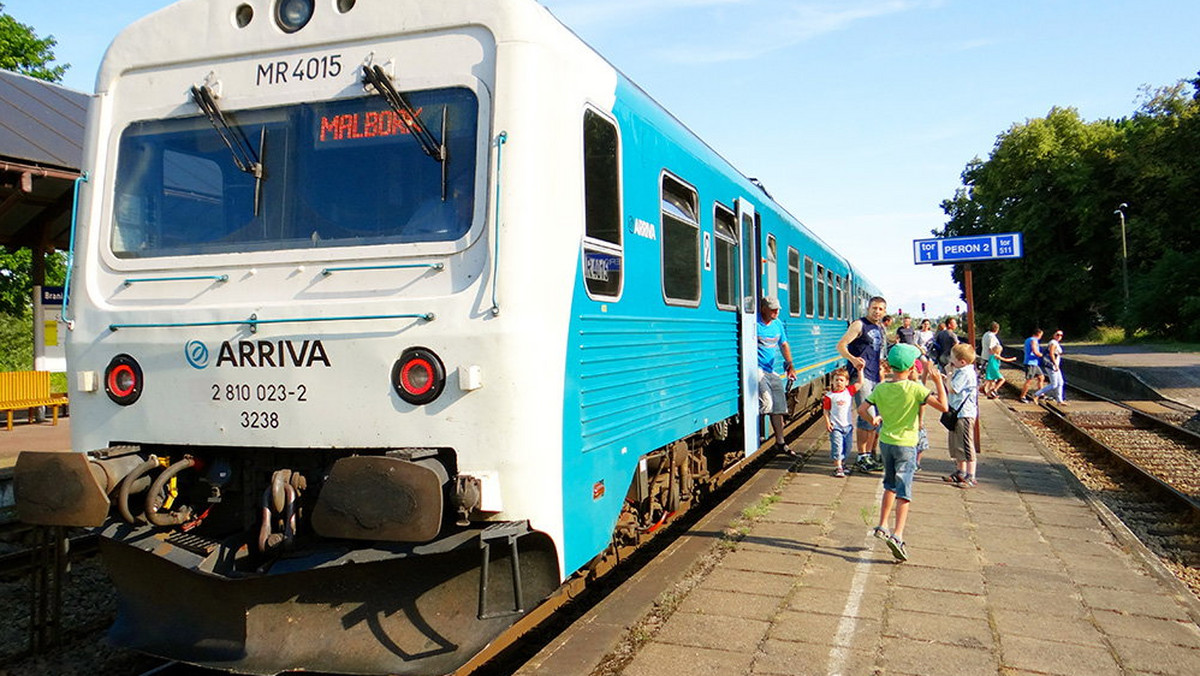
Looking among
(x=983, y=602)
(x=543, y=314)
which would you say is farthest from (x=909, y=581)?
(x=543, y=314)

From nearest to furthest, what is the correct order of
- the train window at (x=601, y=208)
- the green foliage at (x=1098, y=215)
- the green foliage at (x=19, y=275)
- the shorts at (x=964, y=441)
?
the train window at (x=601, y=208)
the shorts at (x=964, y=441)
the green foliage at (x=19, y=275)
the green foliage at (x=1098, y=215)

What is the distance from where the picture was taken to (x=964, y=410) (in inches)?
356

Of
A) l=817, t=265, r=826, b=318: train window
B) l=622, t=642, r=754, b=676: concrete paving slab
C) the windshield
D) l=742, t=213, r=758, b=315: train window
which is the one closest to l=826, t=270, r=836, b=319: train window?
l=817, t=265, r=826, b=318: train window

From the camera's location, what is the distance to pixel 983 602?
5.16 metres

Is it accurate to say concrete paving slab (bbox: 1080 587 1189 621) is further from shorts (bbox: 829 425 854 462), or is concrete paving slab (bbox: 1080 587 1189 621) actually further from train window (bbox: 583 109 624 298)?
shorts (bbox: 829 425 854 462)

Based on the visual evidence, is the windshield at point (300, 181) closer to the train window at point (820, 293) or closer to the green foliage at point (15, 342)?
the train window at point (820, 293)

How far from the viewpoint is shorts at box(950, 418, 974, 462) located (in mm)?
8766

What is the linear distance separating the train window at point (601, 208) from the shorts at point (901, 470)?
259 cm

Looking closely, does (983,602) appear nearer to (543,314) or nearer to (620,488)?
(620,488)

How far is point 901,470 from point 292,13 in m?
4.59

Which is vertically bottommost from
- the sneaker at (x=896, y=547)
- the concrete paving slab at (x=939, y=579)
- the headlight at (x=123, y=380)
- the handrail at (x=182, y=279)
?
the concrete paving slab at (x=939, y=579)

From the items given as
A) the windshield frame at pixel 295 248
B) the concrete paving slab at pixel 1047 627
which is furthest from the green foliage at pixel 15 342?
the concrete paving slab at pixel 1047 627

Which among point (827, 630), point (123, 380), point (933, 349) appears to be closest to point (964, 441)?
point (827, 630)

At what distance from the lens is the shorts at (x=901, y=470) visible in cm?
606
